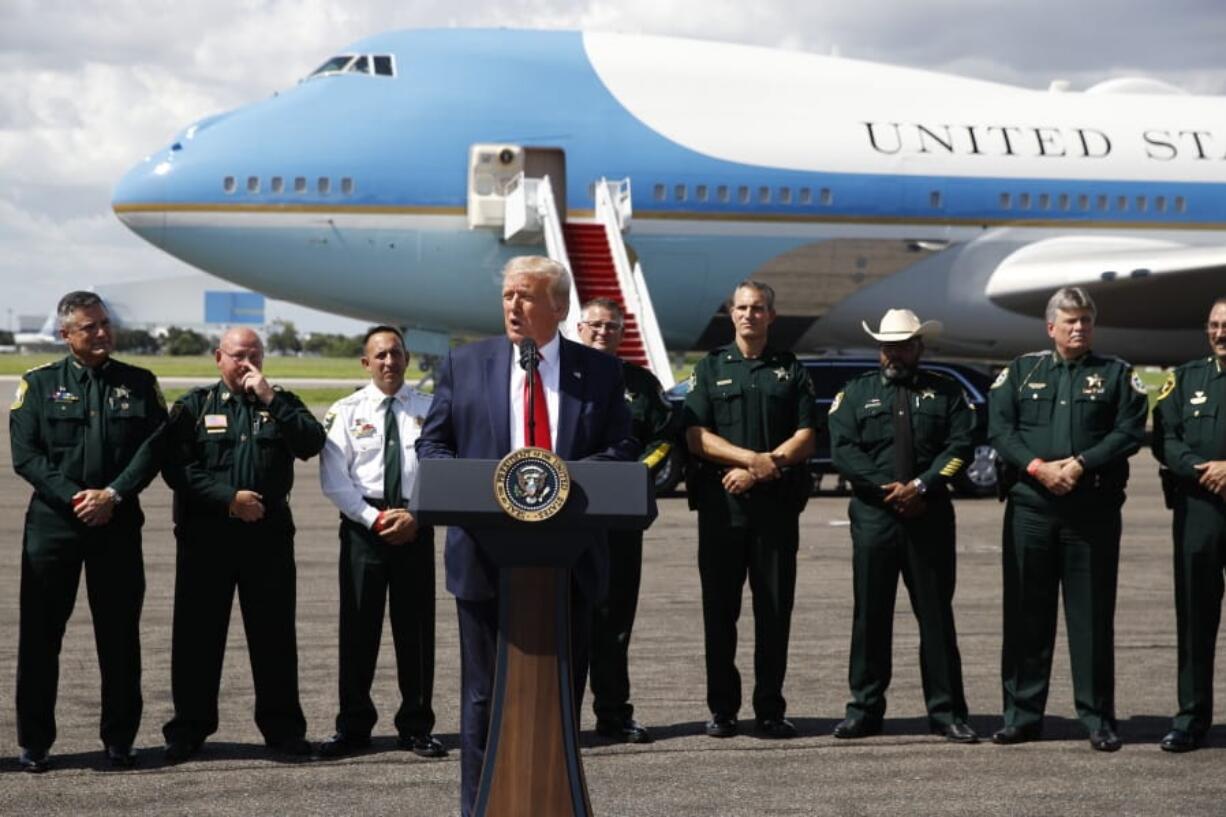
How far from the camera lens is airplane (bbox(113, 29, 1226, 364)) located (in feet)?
71.5

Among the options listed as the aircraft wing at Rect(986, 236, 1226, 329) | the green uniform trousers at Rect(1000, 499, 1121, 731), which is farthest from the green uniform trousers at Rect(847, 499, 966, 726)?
the aircraft wing at Rect(986, 236, 1226, 329)

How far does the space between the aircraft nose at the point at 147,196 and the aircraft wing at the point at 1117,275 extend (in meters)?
11.5

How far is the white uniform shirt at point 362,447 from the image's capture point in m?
7.18

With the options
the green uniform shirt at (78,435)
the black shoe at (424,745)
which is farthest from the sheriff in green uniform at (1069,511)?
the green uniform shirt at (78,435)

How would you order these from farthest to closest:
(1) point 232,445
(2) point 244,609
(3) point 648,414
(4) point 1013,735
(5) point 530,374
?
(3) point 648,414 < (4) point 1013,735 < (2) point 244,609 < (1) point 232,445 < (5) point 530,374

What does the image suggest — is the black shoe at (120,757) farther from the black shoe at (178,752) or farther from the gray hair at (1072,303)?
the gray hair at (1072,303)

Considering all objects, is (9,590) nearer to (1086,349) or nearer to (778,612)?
(778,612)

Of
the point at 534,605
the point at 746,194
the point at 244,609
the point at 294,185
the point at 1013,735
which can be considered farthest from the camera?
the point at 746,194

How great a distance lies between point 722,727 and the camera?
287 inches

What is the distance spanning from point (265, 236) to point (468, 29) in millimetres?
4238

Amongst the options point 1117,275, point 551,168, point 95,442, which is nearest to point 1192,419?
point 95,442

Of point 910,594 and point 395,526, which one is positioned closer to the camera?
point 395,526

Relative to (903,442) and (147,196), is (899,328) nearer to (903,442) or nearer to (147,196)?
(903,442)

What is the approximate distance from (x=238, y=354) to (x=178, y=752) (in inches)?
64.9
